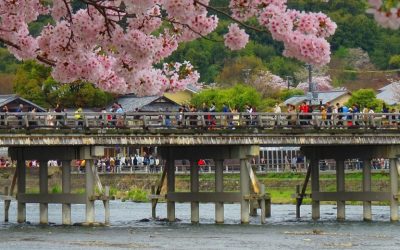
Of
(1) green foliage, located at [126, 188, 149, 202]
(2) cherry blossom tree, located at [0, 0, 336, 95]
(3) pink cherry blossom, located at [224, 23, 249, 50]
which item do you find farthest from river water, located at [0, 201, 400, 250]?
(3) pink cherry blossom, located at [224, 23, 249, 50]

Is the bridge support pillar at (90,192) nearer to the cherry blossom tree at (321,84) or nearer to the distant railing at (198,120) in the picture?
the distant railing at (198,120)

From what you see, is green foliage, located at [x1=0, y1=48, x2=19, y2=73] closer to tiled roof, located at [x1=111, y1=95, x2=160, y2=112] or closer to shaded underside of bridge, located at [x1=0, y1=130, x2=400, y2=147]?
tiled roof, located at [x1=111, y1=95, x2=160, y2=112]

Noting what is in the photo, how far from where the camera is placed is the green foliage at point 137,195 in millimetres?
78550

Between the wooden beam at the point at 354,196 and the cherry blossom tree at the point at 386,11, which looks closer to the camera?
the cherry blossom tree at the point at 386,11

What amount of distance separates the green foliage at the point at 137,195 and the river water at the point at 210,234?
744 inches

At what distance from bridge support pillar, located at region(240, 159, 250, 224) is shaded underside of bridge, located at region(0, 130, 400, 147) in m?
1.04

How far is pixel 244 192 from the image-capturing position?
165ft

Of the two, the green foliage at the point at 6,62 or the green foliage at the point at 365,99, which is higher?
the green foliage at the point at 6,62

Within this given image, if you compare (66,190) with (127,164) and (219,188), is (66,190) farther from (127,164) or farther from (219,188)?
(127,164)

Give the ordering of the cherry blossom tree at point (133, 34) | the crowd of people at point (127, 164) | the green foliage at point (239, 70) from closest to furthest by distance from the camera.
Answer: the cherry blossom tree at point (133, 34) → the crowd of people at point (127, 164) → the green foliage at point (239, 70)

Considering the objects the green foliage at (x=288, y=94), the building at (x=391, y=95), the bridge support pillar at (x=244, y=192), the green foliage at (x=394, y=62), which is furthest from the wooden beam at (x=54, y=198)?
the green foliage at (x=394, y=62)

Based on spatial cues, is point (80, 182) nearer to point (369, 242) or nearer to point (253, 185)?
point (253, 185)

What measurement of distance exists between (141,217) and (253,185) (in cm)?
919

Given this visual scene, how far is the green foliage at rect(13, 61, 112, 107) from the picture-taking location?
311ft
